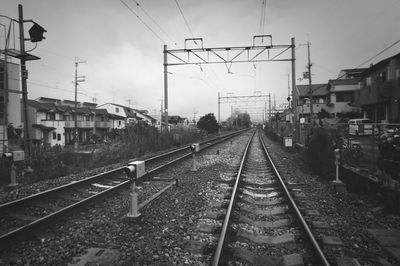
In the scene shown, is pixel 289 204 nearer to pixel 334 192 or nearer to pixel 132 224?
pixel 334 192

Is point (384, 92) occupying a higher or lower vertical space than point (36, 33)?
lower

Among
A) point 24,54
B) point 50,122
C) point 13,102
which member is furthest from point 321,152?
point 50,122

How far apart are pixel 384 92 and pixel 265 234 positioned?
26298 mm

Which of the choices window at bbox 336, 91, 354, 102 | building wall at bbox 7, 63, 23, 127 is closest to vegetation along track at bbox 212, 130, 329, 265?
building wall at bbox 7, 63, 23, 127

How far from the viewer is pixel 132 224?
4.76 m

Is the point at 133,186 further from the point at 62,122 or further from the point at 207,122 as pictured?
the point at 62,122

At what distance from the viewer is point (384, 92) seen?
25.0 metres

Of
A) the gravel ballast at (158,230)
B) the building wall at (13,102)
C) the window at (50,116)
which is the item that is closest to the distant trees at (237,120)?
the window at (50,116)

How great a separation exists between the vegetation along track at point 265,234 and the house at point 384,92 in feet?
73.0

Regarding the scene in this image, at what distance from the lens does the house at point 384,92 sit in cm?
2427

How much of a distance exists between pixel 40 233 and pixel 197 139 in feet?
85.7

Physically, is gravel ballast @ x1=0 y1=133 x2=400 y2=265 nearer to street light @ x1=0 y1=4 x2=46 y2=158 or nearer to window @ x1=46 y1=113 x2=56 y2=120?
street light @ x1=0 y1=4 x2=46 y2=158

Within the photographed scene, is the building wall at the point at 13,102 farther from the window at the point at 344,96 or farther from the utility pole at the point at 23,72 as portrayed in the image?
the window at the point at 344,96

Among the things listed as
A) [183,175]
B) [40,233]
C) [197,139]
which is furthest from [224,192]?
[197,139]
